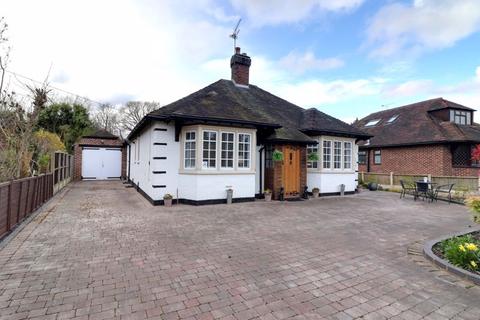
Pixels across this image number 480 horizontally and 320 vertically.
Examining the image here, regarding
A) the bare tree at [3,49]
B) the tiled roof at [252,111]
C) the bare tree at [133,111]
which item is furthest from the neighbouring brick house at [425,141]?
the bare tree at [133,111]

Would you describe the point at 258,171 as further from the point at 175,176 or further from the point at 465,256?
the point at 465,256

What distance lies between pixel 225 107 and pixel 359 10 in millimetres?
6404

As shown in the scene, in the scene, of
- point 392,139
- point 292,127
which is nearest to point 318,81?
point 292,127

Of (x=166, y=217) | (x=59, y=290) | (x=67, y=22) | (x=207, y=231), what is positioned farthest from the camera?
(x=67, y=22)

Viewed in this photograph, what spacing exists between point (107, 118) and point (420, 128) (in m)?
34.4

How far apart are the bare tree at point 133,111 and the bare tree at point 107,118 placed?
0.90 metres

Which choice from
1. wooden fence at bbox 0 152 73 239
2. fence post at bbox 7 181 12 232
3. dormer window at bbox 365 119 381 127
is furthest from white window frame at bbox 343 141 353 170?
dormer window at bbox 365 119 381 127

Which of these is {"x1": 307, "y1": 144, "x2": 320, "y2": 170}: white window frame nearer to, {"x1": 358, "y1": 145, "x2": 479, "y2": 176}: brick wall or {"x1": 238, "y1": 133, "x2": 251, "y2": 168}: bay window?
{"x1": 238, "y1": 133, "x2": 251, "y2": 168}: bay window

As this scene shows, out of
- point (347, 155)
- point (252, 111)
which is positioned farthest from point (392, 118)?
point (252, 111)

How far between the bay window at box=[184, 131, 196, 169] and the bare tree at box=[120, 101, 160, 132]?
2745 centimetres

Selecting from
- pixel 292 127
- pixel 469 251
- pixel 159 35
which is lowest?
pixel 469 251

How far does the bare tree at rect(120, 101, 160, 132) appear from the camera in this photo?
34281mm

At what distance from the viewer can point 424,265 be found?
3941mm

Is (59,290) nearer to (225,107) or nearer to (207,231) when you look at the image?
(207,231)
